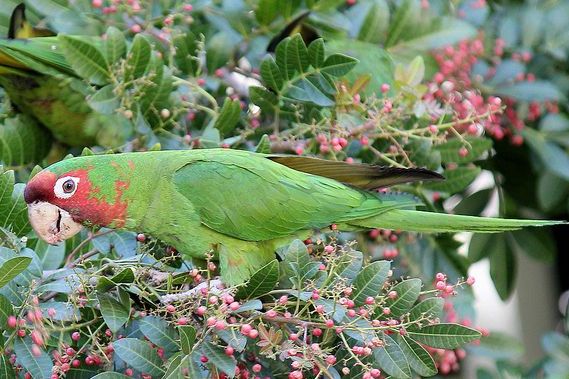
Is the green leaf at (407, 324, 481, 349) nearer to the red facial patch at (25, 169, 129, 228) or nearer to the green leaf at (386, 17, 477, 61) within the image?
the red facial patch at (25, 169, 129, 228)

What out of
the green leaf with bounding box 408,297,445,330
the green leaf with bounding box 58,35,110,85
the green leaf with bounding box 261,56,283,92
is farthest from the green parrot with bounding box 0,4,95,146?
the green leaf with bounding box 408,297,445,330

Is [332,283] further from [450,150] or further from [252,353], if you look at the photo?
[450,150]

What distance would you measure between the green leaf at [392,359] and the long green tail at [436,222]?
362mm

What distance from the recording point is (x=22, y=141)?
1.89m

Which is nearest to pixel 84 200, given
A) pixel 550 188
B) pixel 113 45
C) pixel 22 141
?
pixel 113 45

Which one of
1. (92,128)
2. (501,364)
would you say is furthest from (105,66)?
(501,364)

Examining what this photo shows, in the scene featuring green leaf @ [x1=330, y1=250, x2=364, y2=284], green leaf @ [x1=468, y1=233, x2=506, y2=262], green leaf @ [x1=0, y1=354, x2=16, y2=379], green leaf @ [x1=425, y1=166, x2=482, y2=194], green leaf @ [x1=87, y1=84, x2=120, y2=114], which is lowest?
green leaf @ [x1=468, y1=233, x2=506, y2=262]

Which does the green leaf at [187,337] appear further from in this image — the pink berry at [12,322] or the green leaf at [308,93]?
the green leaf at [308,93]

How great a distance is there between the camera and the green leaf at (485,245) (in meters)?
2.37

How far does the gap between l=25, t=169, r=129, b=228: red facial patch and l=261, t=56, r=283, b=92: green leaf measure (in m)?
0.40

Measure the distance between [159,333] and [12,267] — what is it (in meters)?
0.25

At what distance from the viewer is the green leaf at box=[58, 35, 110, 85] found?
167cm

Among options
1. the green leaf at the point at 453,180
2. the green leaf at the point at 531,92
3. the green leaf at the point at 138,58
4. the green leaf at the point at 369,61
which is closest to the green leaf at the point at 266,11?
the green leaf at the point at 369,61

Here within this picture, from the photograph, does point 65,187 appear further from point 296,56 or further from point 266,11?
point 266,11
